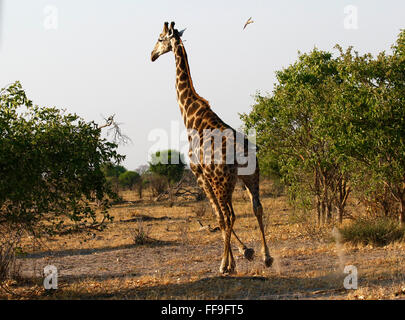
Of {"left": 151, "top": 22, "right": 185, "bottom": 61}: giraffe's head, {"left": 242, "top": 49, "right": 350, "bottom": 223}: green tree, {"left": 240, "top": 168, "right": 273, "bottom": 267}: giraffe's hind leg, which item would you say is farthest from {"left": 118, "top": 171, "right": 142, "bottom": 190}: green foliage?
{"left": 240, "top": 168, "right": 273, "bottom": 267}: giraffe's hind leg

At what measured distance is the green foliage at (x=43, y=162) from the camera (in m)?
7.34

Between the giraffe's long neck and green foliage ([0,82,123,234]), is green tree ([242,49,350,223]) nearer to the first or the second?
the giraffe's long neck

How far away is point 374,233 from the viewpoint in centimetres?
1132

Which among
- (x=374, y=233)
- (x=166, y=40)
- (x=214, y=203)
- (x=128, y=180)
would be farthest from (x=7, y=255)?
(x=128, y=180)

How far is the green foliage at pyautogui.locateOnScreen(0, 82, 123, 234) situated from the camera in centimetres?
734

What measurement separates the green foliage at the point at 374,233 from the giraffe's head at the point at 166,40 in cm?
569

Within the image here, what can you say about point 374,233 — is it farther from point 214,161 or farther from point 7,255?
point 7,255

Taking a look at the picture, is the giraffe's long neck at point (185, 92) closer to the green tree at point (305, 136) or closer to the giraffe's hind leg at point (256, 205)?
the giraffe's hind leg at point (256, 205)

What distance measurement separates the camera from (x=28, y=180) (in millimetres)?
7391

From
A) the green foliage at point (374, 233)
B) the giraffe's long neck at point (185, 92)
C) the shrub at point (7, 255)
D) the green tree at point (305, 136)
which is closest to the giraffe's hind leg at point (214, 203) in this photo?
the giraffe's long neck at point (185, 92)

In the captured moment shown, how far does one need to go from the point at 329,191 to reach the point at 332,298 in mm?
8254

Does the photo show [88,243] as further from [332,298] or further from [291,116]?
[332,298]
